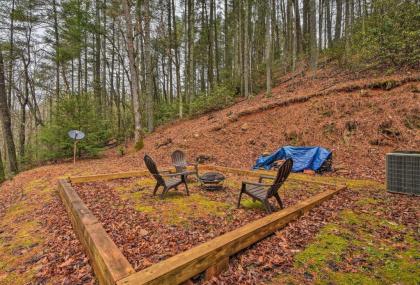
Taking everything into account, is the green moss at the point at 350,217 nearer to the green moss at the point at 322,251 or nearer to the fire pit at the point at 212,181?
the green moss at the point at 322,251

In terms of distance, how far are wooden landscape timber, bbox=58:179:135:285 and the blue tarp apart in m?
6.24

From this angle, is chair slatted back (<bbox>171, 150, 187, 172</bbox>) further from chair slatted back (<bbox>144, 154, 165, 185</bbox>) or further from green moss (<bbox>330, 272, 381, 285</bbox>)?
green moss (<bbox>330, 272, 381, 285</bbox>)

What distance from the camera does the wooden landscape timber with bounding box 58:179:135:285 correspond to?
6.31 feet

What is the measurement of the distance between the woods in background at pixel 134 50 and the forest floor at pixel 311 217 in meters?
3.06

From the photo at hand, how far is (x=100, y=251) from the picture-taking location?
7.30 feet

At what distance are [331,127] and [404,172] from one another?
15.9ft

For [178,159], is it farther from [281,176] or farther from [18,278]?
[18,278]

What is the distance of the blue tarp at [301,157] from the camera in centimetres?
743

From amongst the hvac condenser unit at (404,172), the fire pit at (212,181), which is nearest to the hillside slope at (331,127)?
the hvac condenser unit at (404,172)

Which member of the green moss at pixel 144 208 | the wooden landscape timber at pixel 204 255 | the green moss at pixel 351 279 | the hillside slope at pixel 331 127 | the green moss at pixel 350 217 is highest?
the hillside slope at pixel 331 127

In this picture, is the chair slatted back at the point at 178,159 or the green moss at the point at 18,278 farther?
the chair slatted back at the point at 178,159

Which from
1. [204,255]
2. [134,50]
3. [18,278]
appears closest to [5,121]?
[134,50]

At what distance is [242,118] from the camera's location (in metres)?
12.0

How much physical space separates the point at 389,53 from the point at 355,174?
738 cm
